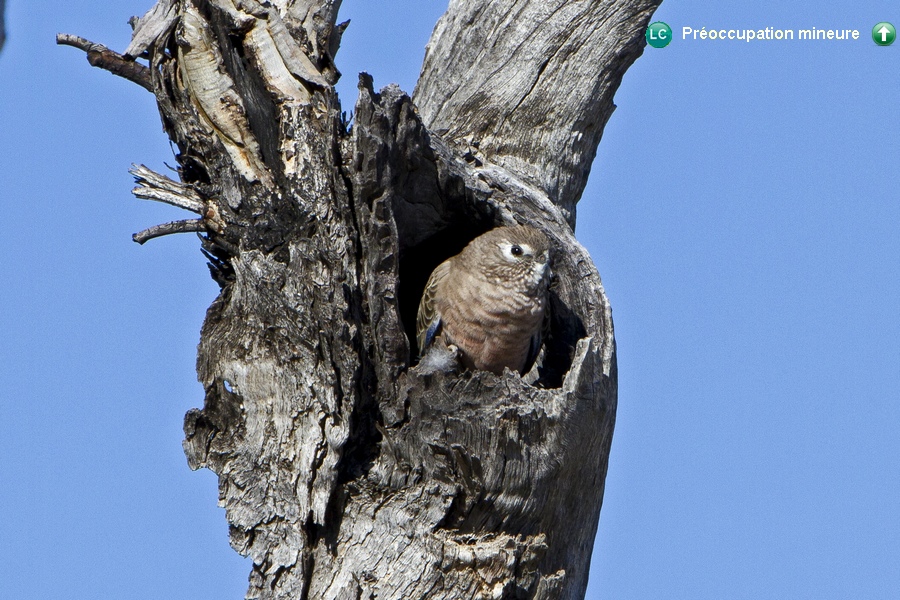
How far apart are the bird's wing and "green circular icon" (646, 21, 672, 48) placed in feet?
7.56

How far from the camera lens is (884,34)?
8.07 metres

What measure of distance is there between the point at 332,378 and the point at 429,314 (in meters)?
1.71

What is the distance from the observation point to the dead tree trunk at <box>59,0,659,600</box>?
16.5 ft

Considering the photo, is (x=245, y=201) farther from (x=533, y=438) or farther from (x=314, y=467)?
(x=533, y=438)

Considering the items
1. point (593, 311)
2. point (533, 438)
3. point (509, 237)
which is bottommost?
point (533, 438)

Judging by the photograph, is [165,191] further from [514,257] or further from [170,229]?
[514,257]

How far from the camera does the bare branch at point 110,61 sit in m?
5.59

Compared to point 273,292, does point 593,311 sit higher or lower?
higher

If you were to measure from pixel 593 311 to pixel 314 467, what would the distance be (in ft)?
6.47

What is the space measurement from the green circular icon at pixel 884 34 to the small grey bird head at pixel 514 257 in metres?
3.97

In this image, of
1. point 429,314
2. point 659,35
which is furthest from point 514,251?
point 659,35

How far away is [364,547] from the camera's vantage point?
5035 millimetres

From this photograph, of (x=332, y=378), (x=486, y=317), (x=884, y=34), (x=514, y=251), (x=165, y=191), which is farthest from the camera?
(x=884, y=34)

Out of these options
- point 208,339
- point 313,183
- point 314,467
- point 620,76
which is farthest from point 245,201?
point 620,76
